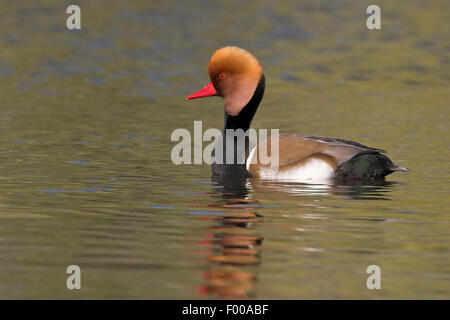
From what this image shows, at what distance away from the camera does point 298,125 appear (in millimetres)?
14562

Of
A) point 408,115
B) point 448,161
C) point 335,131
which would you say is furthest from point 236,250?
point 408,115

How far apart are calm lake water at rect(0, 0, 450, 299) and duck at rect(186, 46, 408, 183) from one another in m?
0.21

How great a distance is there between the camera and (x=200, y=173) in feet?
35.9

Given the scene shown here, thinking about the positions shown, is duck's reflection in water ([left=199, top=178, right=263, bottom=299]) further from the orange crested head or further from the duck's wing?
the orange crested head

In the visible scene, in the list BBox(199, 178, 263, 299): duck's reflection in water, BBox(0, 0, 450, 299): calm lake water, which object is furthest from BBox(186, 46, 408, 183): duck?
BBox(199, 178, 263, 299): duck's reflection in water

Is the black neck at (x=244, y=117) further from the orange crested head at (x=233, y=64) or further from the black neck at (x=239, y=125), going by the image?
the orange crested head at (x=233, y=64)

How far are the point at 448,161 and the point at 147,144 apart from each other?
3952 millimetres

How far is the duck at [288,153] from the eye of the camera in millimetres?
9789

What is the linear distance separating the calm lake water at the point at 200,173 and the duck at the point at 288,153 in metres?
0.21

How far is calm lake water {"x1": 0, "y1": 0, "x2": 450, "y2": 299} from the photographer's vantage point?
21.6ft

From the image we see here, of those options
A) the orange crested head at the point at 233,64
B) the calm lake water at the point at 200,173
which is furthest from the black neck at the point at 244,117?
the calm lake water at the point at 200,173

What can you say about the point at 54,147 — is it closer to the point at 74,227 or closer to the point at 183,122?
the point at 183,122

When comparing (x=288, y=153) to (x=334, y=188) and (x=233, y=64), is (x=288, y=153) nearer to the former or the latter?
(x=334, y=188)

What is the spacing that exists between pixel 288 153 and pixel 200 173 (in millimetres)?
1440
